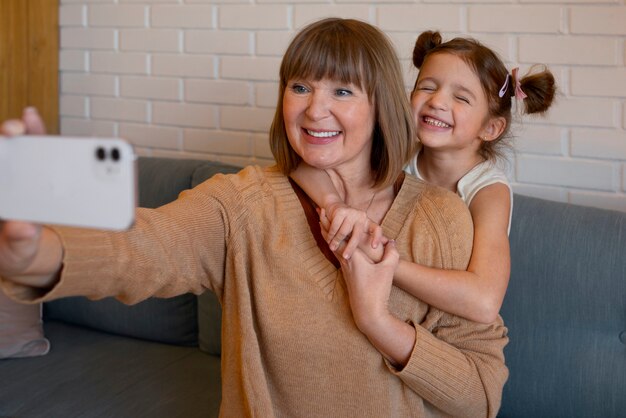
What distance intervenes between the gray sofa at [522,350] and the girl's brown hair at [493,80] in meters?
0.23

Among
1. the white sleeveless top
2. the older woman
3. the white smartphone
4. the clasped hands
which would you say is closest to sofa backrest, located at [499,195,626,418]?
the white sleeveless top

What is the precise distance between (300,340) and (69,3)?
200cm

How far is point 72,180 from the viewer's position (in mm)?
782

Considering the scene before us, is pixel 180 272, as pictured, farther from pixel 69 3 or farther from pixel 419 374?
pixel 69 3

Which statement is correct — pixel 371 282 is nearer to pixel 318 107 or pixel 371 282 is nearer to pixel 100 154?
pixel 318 107

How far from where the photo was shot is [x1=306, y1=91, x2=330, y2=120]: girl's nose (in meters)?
1.38

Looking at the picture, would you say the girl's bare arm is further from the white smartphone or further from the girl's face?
the white smartphone

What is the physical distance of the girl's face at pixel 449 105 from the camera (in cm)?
170

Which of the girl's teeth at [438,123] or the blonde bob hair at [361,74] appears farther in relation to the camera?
the girl's teeth at [438,123]

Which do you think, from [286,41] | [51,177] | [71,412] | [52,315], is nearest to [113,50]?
[286,41]

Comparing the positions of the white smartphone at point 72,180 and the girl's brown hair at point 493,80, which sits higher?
the girl's brown hair at point 493,80

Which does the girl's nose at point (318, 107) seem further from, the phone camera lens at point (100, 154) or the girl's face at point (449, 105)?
the phone camera lens at point (100, 154)

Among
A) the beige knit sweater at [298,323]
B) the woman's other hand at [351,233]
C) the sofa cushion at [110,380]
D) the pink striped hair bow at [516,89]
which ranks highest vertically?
the pink striped hair bow at [516,89]

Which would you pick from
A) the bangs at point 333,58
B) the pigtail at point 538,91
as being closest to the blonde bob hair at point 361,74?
the bangs at point 333,58
